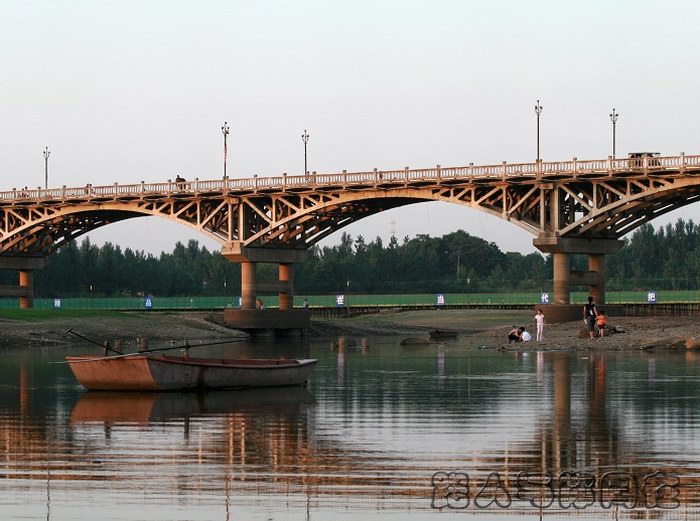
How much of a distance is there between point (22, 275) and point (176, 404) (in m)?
87.6

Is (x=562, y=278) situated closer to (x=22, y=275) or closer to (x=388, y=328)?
(x=388, y=328)

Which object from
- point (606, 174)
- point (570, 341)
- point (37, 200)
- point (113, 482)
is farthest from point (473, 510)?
point (37, 200)

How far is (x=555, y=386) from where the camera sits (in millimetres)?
36438

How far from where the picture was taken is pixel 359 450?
72.5ft

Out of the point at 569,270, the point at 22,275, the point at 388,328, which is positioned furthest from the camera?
the point at 22,275

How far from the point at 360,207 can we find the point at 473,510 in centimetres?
8104

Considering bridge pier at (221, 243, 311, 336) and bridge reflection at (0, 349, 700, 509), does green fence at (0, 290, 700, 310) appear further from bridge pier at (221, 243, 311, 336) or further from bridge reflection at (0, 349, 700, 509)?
bridge reflection at (0, 349, 700, 509)

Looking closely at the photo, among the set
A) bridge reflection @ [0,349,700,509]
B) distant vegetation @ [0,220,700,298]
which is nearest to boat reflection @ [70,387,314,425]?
bridge reflection @ [0,349,700,509]

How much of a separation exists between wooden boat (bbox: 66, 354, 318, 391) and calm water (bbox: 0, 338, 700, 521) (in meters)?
0.42

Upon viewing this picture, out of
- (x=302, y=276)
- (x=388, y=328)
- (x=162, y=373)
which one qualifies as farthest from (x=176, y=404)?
(x=302, y=276)

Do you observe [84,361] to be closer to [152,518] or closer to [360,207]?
[152,518]

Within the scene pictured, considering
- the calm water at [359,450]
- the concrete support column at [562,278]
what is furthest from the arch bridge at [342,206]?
the calm water at [359,450]

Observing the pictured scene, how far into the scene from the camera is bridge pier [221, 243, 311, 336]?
96.9 metres

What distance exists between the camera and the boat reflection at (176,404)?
2870cm
